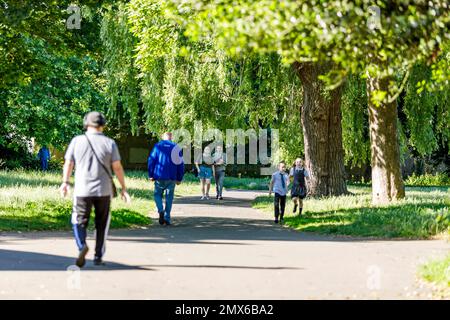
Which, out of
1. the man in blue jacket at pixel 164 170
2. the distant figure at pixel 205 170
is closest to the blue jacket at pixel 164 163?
the man in blue jacket at pixel 164 170

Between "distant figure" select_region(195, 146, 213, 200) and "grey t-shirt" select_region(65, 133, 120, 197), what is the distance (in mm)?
16873

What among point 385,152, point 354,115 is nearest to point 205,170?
point 354,115

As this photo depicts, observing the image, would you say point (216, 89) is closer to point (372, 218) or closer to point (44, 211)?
point (44, 211)

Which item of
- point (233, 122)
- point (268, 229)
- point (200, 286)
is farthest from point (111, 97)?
point (200, 286)

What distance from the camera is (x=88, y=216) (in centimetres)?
1047

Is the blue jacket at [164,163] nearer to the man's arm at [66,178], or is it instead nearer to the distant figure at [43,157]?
the man's arm at [66,178]

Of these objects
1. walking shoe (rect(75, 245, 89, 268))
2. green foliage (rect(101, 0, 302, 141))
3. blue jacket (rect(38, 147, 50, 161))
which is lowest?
walking shoe (rect(75, 245, 89, 268))

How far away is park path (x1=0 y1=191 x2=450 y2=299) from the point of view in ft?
28.7

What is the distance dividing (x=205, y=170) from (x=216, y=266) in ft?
54.7

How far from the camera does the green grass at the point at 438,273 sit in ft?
30.4

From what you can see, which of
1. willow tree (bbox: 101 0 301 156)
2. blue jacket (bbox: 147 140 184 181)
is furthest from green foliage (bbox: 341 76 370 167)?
blue jacket (bbox: 147 140 184 181)

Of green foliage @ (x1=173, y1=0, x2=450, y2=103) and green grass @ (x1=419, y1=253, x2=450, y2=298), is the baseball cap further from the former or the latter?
green grass @ (x1=419, y1=253, x2=450, y2=298)

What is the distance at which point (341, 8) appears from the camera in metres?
8.41
